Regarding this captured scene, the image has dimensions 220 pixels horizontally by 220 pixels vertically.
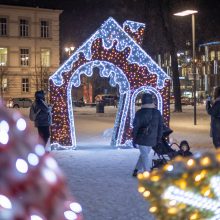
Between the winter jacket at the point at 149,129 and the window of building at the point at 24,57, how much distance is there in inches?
2224

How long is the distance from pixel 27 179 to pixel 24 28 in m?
65.3

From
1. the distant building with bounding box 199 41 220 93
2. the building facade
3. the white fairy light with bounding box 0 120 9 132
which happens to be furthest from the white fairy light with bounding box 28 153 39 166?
the distant building with bounding box 199 41 220 93

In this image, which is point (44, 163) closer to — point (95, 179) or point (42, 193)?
point (42, 193)

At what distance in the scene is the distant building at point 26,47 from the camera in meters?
64.9

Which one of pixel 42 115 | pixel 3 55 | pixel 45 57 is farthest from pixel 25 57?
pixel 42 115

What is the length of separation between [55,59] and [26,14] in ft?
20.7

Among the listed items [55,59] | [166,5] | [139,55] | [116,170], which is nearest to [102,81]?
[55,59]

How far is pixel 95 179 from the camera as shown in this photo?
32.9 feet

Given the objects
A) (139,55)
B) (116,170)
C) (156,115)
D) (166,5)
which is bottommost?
(116,170)

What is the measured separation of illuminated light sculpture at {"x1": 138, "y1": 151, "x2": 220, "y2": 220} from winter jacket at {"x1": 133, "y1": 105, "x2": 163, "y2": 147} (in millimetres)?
6644

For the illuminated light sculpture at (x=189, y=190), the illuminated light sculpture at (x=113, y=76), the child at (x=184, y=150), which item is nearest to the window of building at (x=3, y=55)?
the illuminated light sculpture at (x=113, y=76)

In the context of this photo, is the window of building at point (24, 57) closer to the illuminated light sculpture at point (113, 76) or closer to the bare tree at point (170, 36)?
the bare tree at point (170, 36)

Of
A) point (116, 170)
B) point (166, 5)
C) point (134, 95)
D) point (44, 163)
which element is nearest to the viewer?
point (44, 163)

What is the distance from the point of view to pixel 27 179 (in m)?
2.04
